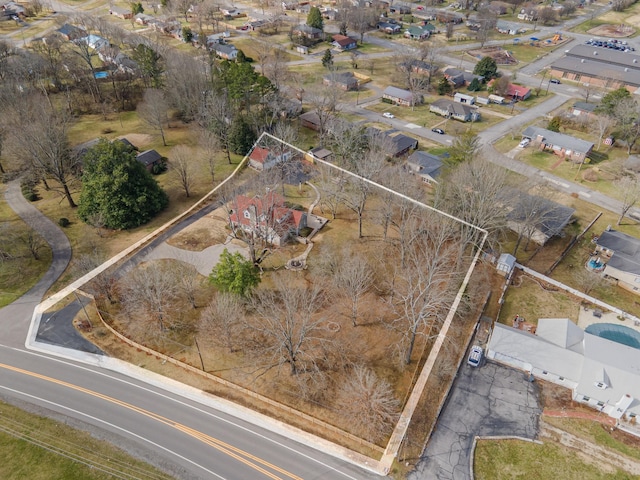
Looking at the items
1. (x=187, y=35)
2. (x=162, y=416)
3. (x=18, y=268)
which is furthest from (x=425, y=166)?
(x=187, y=35)

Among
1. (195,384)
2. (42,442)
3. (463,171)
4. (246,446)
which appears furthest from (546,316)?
(42,442)

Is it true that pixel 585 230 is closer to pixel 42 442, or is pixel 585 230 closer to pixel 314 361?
pixel 314 361

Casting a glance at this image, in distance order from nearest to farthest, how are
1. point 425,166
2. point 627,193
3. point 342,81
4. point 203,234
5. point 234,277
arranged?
point 234,277, point 203,234, point 627,193, point 425,166, point 342,81

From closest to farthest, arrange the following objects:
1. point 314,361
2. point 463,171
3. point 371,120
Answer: point 314,361
point 463,171
point 371,120

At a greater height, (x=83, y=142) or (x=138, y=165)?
(x=138, y=165)

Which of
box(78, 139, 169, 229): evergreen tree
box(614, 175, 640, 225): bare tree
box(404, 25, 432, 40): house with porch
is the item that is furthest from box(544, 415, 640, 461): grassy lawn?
box(404, 25, 432, 40): house with porch

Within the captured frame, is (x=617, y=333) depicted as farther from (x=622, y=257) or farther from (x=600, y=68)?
(x=600, y=68)
